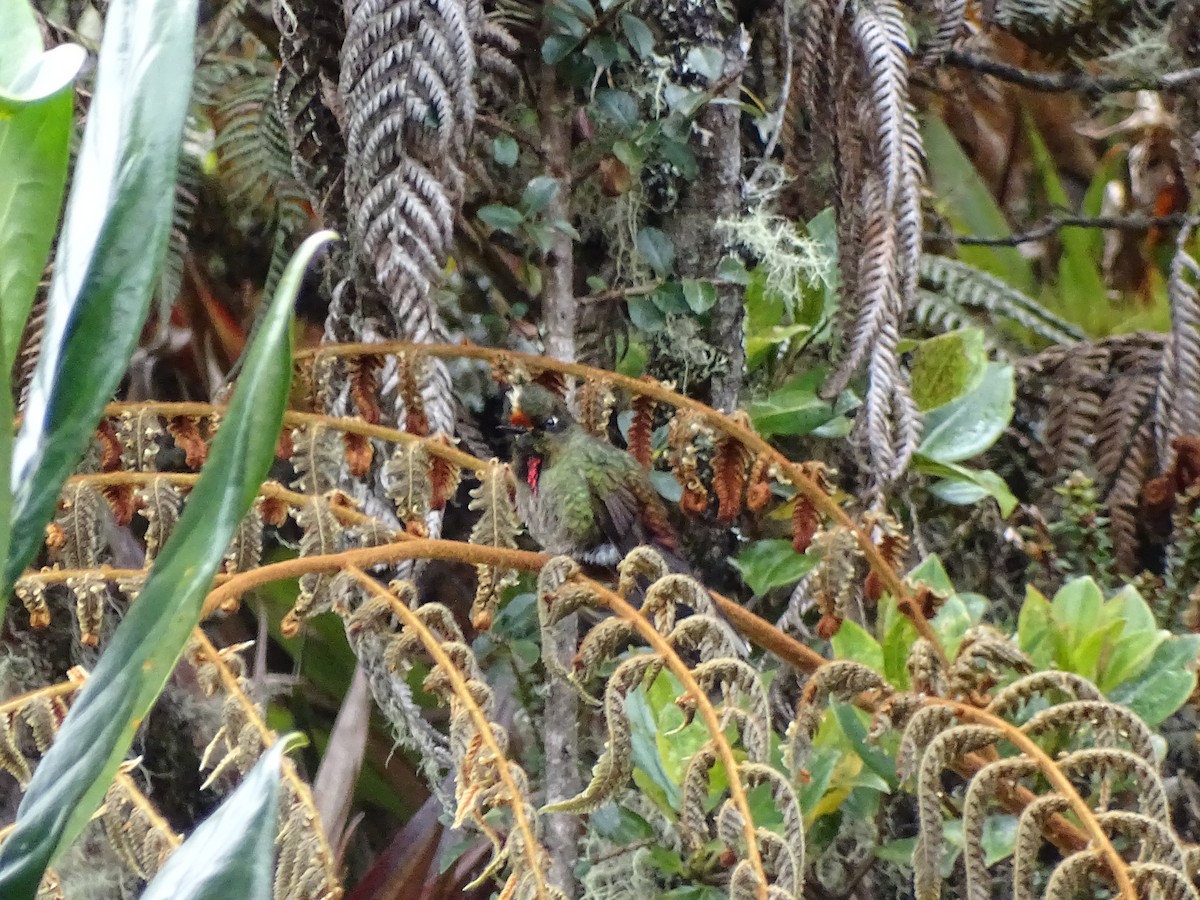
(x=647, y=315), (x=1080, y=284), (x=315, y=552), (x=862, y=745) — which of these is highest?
(x=1080, y=284)

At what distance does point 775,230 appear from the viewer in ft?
5.06

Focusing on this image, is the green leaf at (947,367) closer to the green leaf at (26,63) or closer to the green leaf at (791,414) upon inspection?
the green leaf at (791,414)

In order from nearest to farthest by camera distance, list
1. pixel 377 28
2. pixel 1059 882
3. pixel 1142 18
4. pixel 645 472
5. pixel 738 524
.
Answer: pixel 1059 882 < pixel 377 28 < pixel 645 472 < pixel 738 524 < pixel 1142 18

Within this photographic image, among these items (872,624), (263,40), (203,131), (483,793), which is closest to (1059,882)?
(483,793)

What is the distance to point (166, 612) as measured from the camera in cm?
44

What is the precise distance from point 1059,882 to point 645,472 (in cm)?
66

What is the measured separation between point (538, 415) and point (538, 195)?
41 cm

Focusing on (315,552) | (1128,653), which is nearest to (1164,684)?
(1128,653)

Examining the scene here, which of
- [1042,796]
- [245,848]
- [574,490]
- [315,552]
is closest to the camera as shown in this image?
[245,848]

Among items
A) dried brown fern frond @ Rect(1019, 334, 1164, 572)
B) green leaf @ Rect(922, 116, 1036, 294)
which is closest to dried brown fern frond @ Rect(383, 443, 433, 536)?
dried brown fern frond @ Rect(1019, 334, 1164, 572)

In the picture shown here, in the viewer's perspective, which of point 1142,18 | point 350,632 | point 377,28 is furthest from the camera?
point 1142,18

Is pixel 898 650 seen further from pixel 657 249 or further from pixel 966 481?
pixel 657 249

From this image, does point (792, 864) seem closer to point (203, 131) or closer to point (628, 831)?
point (628, 831)

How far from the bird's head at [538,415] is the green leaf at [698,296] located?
29 cm
